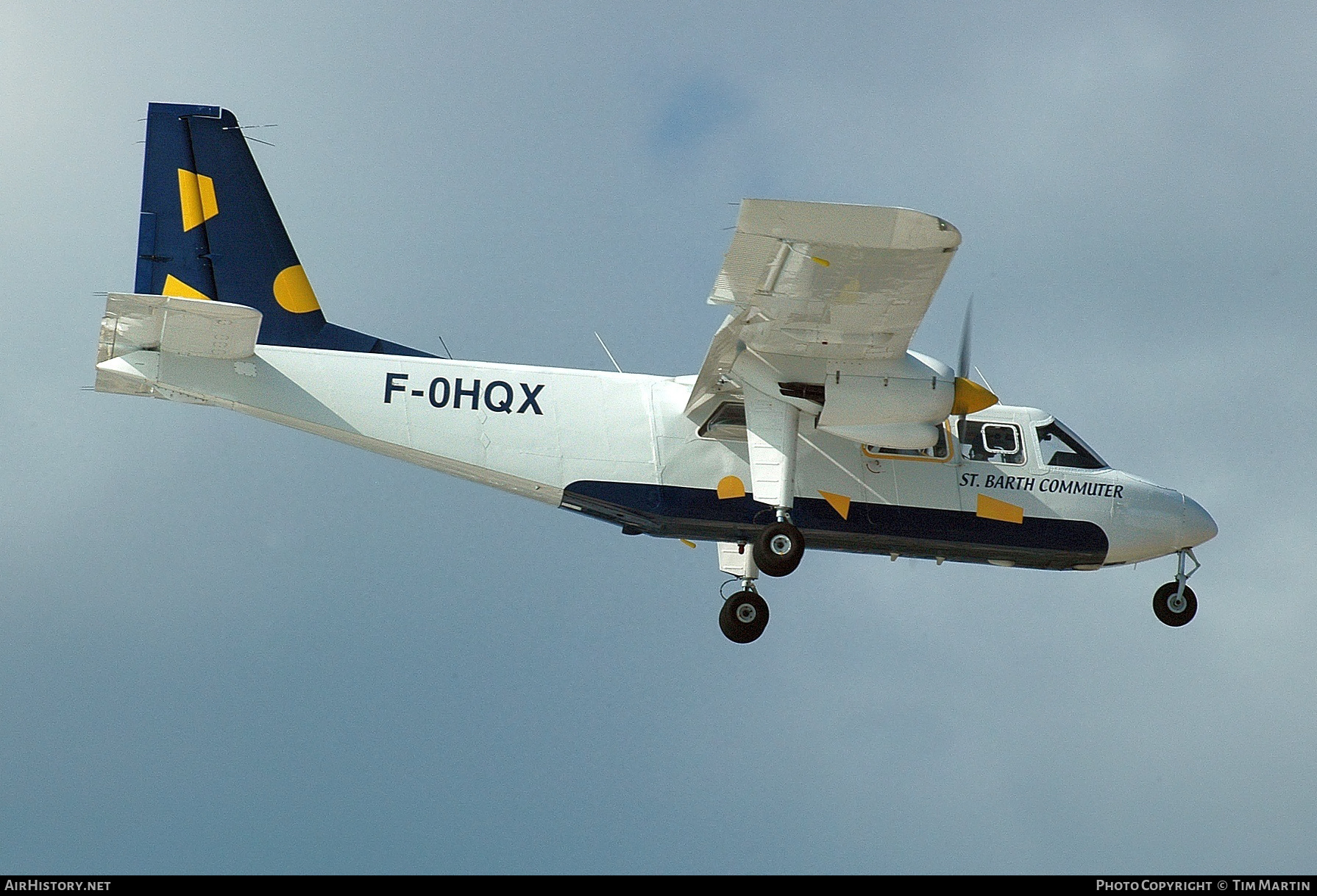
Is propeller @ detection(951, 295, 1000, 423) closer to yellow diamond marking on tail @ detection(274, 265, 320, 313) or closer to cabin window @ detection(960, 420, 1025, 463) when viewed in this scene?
cabin window @ detection(960, 420, 1025, 463)

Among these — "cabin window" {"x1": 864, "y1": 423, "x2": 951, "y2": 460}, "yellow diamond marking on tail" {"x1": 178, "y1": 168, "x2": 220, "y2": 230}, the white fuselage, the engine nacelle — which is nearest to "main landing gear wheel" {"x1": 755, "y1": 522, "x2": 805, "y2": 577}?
the white fuselage

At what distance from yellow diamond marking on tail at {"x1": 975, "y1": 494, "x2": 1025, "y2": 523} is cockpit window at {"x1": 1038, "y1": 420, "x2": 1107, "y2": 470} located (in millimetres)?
884

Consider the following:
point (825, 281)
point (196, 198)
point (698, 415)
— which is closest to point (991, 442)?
point (698, 415)

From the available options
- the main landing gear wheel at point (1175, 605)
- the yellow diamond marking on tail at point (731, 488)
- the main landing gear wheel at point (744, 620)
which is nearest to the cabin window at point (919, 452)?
the yellow diamond marking on tail at point (731, 488)

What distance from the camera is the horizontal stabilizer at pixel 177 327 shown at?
18.5 m

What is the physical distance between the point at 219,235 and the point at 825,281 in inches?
345

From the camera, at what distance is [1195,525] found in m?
21.9

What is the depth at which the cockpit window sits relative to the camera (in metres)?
21.6

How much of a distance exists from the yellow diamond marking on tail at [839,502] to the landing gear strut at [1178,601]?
5098mm

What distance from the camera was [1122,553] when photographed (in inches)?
853

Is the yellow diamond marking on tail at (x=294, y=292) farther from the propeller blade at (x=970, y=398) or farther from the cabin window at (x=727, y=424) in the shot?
the propeller blade at (x=970, y=398)

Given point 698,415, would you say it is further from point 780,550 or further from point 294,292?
point 294,292

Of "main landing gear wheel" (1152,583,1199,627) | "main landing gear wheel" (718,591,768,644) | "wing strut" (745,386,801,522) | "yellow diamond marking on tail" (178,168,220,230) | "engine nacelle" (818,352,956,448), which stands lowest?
"main landing gear wheel" (718,591,768,644)
